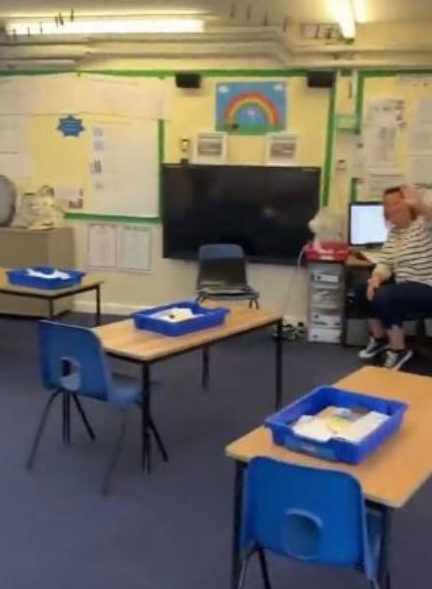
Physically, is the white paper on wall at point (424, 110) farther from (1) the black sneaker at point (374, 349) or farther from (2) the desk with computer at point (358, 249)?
(1) the black sneaker at point (374, 349)

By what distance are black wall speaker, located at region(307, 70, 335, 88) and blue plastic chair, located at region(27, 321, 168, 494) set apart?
3.32 m

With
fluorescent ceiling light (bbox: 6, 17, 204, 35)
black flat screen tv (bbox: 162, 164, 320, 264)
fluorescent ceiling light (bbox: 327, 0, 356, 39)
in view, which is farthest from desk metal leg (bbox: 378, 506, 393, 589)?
fluorescent ceiling light (bbox: 6, 17, 204, 35)

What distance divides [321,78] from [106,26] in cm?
175

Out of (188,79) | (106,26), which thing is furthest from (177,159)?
(106,26)

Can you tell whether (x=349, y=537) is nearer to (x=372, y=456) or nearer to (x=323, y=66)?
(x=372, y=456)

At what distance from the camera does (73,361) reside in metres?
3.51

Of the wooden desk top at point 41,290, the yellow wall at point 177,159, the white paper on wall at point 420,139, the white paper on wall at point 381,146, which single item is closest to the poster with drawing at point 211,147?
the yellow wall at point 177,159

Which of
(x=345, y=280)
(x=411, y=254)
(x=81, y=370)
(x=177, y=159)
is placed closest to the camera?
(x=81, y=370)

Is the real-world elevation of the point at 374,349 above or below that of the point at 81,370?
below

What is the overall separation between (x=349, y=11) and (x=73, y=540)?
157 inches

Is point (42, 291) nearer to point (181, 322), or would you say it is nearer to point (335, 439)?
point (181, 322)

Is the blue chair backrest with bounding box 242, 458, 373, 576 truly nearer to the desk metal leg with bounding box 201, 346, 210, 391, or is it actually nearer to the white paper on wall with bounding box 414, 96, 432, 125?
the desk metal leg with bounding box 201, 346, 210, 391

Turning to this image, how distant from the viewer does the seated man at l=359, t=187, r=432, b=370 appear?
507cm

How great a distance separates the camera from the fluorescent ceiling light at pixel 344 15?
521 cm
